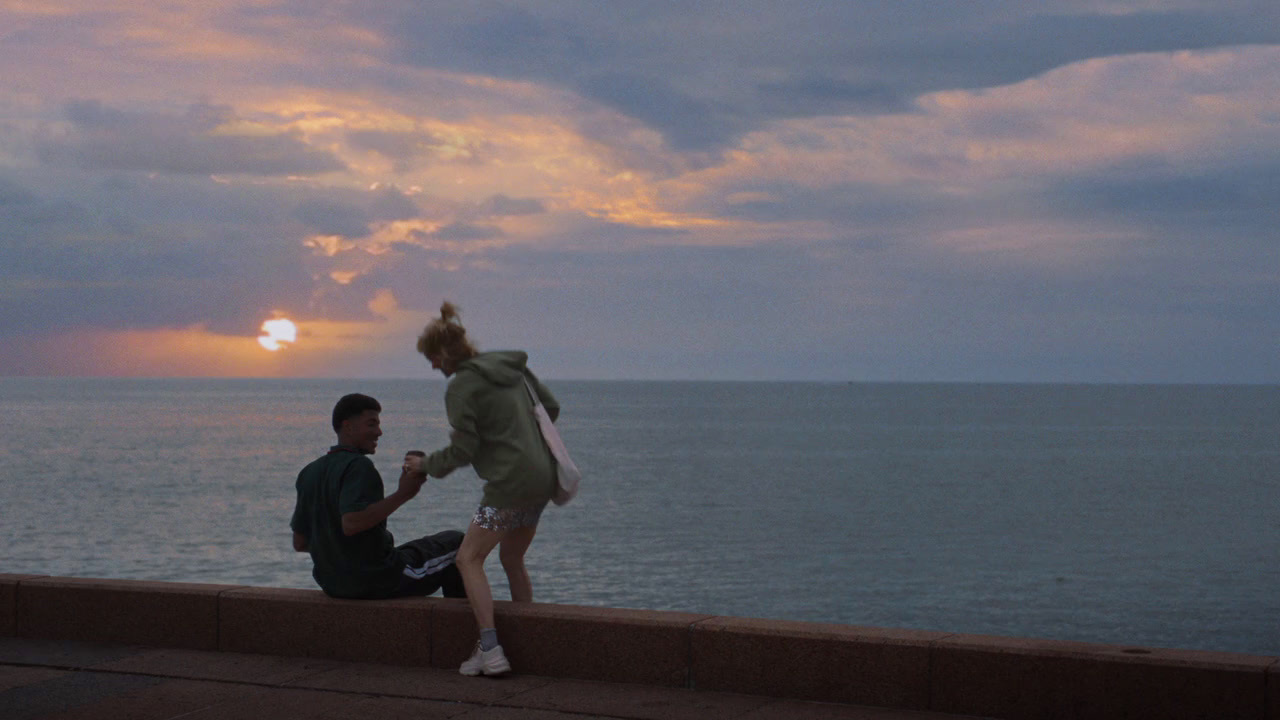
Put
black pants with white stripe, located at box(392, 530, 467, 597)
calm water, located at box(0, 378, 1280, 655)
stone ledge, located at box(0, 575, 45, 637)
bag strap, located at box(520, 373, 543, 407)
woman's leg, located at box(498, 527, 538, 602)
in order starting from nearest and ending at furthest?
bag strap, located at box(520, 373, 543, 407) → woman's leg, located at box(498, 527, 538, 602) → black pants with white stripe, located at box(392, 530, 467, 597) → stone ledge, located at box(0, 575, 45, 637) → calm water, located at box(0, 378, 1280, 655)

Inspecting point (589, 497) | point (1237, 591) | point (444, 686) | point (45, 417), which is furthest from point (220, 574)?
point (45, 417)

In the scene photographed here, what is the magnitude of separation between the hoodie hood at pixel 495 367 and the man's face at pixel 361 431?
0.67 meters

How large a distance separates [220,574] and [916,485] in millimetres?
40294

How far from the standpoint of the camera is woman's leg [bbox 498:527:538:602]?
655cm

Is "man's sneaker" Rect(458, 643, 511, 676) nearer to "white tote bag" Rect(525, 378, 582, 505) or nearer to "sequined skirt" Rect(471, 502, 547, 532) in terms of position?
"sequined skirt" Rect(471, 502, 547, 532)

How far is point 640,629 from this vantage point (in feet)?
19.9

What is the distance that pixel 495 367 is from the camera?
20.3 feet

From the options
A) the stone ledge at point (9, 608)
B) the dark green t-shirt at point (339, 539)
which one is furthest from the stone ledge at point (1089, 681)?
the stone ledge at point (9, 608)

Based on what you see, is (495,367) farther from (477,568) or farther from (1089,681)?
(1089,681)

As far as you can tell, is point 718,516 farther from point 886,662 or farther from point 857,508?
point 886,662

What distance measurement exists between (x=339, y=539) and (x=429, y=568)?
0.49 metres

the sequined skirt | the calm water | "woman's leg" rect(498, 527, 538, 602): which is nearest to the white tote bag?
the sequined skirt

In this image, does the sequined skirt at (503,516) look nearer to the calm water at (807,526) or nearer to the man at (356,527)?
the man at (356,527)

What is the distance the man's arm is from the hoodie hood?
23.0 inches
